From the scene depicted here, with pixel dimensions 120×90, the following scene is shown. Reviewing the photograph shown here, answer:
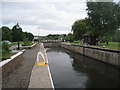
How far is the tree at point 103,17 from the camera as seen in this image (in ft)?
84.9

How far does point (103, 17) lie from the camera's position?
26.5 meters

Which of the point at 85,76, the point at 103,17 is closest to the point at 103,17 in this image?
the point at 103,17

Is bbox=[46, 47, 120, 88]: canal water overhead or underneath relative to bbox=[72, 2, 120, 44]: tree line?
underneath

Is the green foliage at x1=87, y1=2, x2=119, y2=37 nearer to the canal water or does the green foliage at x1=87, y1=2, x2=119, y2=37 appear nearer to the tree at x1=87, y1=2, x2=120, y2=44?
the tree at x1=87, y1=2, x2=120, y2=44

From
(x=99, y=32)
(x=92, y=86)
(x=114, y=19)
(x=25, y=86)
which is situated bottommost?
(x=92, y=86)

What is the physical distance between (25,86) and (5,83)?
1252mm

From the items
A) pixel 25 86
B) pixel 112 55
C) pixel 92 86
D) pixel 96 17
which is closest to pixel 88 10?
pixel 96 17

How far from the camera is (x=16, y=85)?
6.60 m

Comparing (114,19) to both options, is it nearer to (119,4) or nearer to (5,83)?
(119,4)

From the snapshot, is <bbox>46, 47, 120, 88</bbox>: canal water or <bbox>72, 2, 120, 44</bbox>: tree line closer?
<bbox>46, 47, 120, 88</bbox>: canal water

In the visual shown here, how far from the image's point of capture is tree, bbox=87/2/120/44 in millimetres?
25875

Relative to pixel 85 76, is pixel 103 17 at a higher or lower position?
higher

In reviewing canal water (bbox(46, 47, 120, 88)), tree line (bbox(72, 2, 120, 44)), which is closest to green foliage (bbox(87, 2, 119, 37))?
tree line (bbox(72, 2, 120, 44))

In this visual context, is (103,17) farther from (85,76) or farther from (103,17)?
(85,76)
